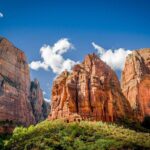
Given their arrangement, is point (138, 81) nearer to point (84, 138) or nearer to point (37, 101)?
point (84, 138)

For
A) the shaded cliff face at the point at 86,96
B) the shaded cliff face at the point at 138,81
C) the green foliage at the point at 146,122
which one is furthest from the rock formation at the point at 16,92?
the green foliage at the point at 146,122

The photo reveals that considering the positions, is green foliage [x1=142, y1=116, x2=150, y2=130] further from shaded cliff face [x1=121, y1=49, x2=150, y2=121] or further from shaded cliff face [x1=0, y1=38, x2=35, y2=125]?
shaded cliff face [x1=0, y1=38, x2=35, y2=125]

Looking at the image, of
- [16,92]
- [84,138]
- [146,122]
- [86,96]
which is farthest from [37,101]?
[84,138]

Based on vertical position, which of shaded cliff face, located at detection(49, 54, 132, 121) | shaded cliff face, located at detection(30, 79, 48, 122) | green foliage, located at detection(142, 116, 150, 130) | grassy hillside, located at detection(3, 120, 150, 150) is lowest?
grassy hillside, located at detection(3, 120, 150, 150)

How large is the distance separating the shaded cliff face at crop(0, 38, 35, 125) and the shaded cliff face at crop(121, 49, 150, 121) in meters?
52.0

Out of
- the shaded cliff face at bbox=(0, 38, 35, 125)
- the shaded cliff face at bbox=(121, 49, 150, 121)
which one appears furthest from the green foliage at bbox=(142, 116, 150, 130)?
the shaded cliff face at bbox=(0, 38, 35, 125)

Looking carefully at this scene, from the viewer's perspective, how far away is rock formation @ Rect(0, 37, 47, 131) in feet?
422

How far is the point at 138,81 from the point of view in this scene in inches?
3767

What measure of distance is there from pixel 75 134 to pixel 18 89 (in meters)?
94.8

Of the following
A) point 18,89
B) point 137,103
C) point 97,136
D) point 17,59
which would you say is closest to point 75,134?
point 97,136

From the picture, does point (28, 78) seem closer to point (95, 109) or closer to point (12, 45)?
point (12, 45)

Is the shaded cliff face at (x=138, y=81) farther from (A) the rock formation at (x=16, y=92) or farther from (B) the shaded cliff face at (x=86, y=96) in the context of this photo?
(A) the rock formation at (x=16, y=92)

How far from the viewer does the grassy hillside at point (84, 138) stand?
45.8 meters

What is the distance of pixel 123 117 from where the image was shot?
69.6 m
